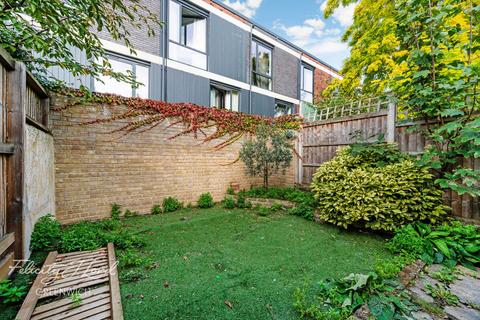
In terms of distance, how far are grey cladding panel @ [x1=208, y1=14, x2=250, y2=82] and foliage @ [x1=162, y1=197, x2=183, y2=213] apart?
553 cm

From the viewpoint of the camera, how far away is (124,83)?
20.7 feet

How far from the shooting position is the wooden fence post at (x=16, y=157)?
7.27 ft

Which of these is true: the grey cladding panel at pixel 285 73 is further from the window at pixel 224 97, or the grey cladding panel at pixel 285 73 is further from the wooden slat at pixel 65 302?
the wooden slat at pixel 65 302

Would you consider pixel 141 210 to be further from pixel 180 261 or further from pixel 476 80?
pixel 476 80

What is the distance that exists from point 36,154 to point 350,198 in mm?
5185

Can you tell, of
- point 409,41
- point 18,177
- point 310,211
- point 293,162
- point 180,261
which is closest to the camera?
point 18,177

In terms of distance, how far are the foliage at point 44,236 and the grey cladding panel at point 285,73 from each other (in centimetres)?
1030

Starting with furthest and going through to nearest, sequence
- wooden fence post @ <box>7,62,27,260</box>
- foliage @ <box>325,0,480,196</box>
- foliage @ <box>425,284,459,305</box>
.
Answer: foliage @ <box>325,0,480,196</box>
wooden fence post @ <box>7,62,27,260</box>
foliage @ <box>425,284,459,305</box>

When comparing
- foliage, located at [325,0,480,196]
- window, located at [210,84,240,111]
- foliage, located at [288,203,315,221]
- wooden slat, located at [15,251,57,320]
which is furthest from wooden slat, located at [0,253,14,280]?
window, located at [210,84,240,111]

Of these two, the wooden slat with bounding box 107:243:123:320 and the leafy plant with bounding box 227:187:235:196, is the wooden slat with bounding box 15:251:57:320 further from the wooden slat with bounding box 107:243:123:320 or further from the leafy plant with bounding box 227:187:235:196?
the leafy plant with bounding box 227:187:235:196

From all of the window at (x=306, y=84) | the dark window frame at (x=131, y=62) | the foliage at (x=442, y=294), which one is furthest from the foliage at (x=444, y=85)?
the window at (x=306, y=84)

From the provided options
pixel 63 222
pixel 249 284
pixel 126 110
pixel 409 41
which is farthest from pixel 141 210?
pixel 409 41

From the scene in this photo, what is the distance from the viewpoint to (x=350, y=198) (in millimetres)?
3775

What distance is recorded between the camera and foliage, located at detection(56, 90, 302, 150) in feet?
15.0
